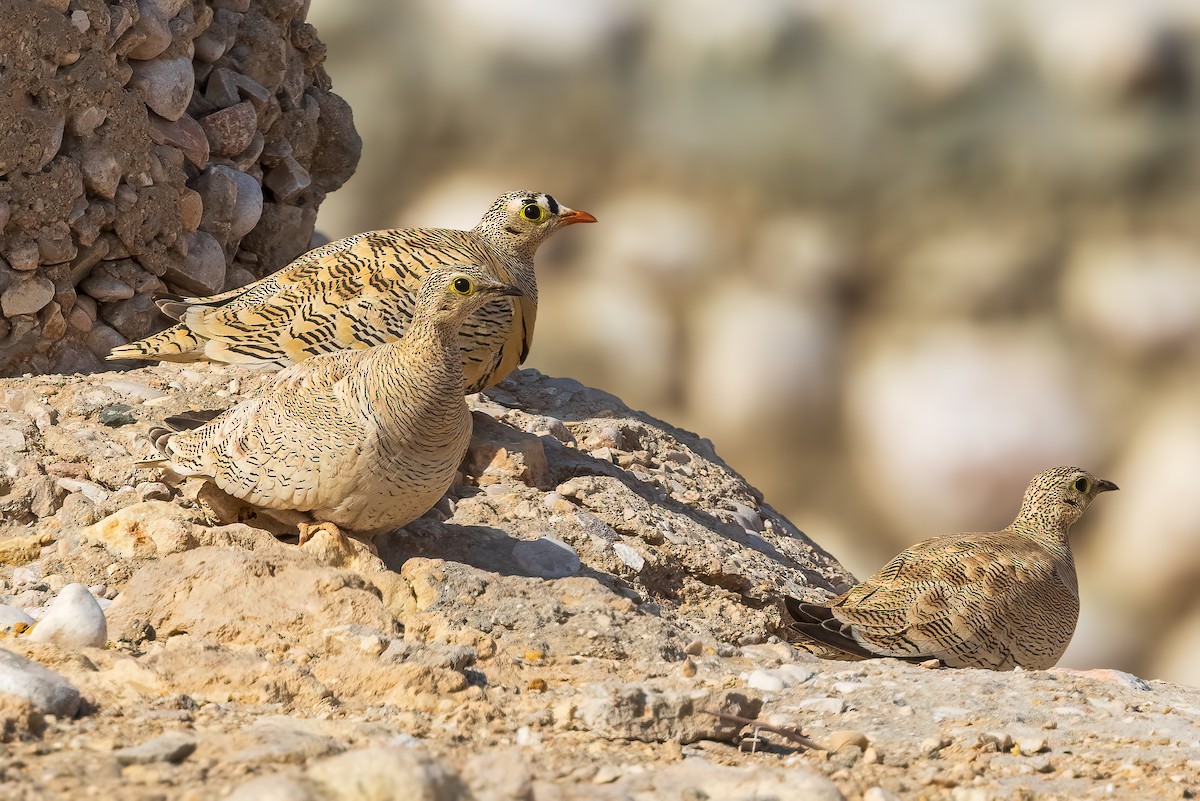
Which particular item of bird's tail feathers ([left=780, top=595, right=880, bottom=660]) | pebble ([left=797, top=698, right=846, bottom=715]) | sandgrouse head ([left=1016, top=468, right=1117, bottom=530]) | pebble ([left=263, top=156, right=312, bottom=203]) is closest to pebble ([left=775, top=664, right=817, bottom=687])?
pebble ([left=797, top=698, right=846, bottom=715])

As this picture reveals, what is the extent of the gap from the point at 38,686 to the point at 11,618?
3.03 feet

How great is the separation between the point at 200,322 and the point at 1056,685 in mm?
3892

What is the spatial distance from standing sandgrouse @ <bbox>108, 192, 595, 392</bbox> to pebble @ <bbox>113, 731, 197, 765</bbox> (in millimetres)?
2892

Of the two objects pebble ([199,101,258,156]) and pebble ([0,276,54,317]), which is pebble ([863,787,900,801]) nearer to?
pebble ([0,276,54,317])

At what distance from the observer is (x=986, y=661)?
18.5 feet

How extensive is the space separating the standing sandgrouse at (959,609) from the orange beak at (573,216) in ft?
7.62

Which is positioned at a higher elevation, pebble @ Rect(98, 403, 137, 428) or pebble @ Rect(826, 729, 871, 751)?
pebble @ Rect(98, 403, 137, 428)

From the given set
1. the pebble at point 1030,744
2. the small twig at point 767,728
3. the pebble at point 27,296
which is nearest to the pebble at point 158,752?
the small twig at point 767,728

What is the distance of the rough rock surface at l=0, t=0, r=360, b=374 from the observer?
20.7 ft

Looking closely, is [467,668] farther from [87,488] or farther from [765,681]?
[87,488]

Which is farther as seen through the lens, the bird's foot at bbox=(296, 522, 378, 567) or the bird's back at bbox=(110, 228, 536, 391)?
the bird's back at bbox=(110, 228, 536, 391)

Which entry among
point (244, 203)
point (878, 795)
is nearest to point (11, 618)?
point (878, 795)

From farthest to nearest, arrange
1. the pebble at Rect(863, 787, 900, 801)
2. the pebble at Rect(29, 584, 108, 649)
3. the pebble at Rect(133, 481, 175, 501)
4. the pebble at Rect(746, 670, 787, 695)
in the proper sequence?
1. the pebble at Rect(133, 481, 175, 501)
2. the pebble at Rect(746, 670, 787, 695)
3. the pebble at Rect(29, 584, 108, 649)
4. the pebble at Rect(863, 787, 900, 801)

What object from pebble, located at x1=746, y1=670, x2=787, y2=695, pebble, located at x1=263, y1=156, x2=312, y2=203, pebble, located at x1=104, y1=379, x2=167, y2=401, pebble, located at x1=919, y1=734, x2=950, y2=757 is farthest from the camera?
pebble, located at x1=263, y1=156, x2=312, y2=203
